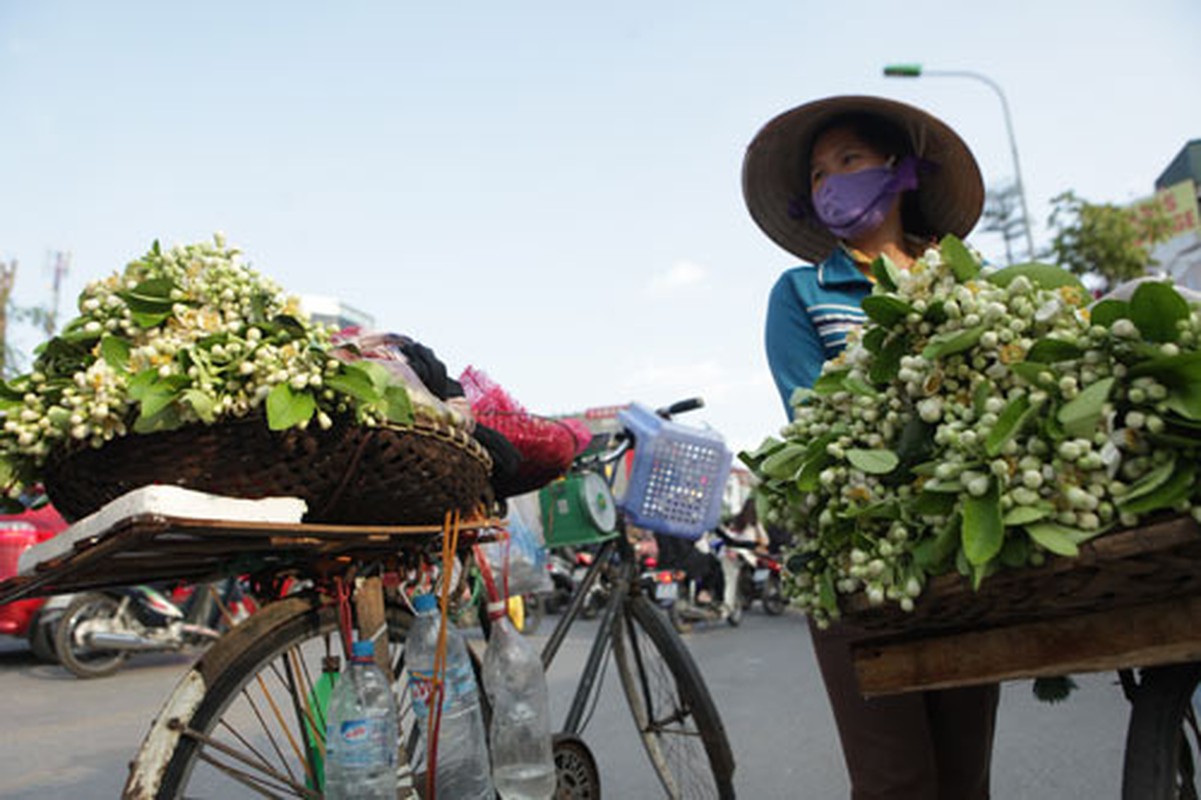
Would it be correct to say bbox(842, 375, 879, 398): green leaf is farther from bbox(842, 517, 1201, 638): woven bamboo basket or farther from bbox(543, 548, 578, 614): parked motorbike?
bbox(543, 548, 578, 614): parked motorbike

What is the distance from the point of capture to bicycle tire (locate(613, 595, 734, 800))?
2.91m

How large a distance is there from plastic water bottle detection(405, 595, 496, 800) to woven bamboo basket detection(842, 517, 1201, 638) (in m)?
1.07

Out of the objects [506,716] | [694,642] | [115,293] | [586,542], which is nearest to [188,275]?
[115,293]

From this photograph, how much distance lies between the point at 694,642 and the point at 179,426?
29.8ft

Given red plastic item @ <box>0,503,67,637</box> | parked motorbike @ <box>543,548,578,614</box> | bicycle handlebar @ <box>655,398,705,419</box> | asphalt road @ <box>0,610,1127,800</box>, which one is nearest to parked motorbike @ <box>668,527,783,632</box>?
parked motorbike @ <box>543,548,578,614</box>

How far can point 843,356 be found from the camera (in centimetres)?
151

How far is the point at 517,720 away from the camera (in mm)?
2271

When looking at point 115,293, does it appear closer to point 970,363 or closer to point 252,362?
point 252,362

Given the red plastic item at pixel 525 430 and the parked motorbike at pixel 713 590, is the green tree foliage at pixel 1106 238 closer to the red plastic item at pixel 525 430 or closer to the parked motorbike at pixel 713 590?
the parked motorbike at pixel 713 590

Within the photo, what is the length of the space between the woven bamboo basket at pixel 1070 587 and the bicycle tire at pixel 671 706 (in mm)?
1694

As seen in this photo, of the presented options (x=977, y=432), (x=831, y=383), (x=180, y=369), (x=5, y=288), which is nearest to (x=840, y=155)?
(x=831, y=383)

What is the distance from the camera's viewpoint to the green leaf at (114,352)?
4.93 feet

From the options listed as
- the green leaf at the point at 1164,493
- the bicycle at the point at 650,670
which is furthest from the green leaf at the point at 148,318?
the bicycle at the point at 650,670

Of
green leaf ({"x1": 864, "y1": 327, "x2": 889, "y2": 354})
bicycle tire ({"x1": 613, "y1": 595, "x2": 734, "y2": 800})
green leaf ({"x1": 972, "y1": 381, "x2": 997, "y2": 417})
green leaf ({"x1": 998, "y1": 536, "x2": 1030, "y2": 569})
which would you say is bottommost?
bicycle tire ({"x1": 613, "y1": 595, "x2": 734, "y2": 800})
